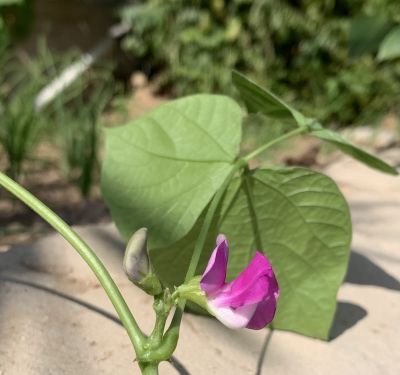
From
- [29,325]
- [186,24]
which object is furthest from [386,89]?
[29,325]

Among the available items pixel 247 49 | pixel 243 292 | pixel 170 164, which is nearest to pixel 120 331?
pixel 170 164

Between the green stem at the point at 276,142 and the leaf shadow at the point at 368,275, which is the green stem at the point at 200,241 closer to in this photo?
the green stem at the point at 276,142

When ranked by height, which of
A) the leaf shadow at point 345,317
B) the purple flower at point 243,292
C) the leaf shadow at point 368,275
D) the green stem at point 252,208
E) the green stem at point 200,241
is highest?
the purple flower at point 243,292

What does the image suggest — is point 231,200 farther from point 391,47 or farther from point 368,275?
point 391,47

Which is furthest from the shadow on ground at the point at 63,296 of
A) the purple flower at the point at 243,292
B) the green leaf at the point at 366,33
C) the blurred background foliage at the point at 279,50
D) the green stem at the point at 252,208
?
the blurred background foliage at the point at 279,50

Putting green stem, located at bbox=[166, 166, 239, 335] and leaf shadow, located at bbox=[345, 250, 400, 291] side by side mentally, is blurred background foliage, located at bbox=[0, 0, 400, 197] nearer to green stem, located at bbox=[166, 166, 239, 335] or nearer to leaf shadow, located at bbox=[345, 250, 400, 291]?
leaf shadow, located at bbox=[345, 250, 400, 291]

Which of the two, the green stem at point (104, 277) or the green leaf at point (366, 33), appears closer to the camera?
the green stem at point (104, 277)

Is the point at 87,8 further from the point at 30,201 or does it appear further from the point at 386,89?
the point at 30,201

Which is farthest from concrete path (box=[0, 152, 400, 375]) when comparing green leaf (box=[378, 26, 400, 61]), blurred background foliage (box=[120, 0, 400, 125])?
blurred background foliage (box=[120, 0, 400, 125])
